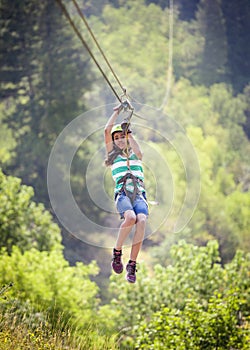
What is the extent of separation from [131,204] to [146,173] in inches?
941

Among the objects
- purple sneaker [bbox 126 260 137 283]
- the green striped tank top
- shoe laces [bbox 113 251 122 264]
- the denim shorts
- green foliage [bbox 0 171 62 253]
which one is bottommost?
purple sneaker [bbox 126 260 137 283]

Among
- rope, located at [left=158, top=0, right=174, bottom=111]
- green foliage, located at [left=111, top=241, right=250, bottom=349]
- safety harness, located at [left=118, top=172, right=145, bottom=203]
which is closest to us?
safety harness, located at [left=118, top=172, right=145, bottom=203]

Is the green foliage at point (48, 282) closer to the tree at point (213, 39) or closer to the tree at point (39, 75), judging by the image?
the tree at point (39, 75)

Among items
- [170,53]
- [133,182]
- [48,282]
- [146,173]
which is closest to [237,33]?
[170,53]

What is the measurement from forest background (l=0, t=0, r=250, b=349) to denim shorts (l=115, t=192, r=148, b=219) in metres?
1.05

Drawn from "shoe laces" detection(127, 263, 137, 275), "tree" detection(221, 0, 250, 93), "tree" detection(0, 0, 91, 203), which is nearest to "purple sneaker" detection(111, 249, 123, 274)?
"shoe laces" detection(127, 263, 137, 275)

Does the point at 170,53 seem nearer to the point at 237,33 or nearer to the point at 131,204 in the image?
the point at 237,33

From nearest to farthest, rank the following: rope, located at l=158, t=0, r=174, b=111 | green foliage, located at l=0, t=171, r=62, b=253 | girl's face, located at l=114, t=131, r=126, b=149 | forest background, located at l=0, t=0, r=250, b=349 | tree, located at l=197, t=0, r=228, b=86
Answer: girl's face, located at l=114, t=131, r=126, b=149 < forest background, located at l=0, t=0, r=250, b=349 < green foliage, located at l=0, t=171, r=62, b=253 < rope, located at l=158, t=0, r=174, b=111 < tree, located at l=197, t=0, r=228, b=86

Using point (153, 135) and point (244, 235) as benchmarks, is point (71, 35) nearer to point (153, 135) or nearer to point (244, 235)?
point (153, 135)

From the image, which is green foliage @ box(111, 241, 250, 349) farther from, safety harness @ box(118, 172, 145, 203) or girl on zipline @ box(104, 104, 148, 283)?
safety harness @ box(118, 172, 145, 203)

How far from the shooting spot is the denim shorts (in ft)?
19.2

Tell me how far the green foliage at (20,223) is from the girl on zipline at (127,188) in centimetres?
1599

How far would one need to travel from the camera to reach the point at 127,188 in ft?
Answer: 19.6

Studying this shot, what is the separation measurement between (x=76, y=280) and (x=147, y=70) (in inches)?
1123
